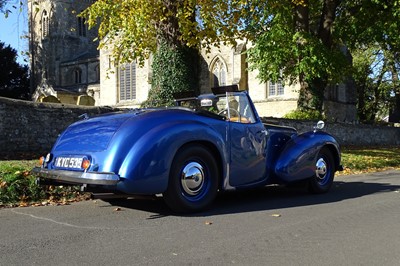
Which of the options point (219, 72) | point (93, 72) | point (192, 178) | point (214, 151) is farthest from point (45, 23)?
point (192, 178)

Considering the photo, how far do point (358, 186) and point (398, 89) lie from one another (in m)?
36.0

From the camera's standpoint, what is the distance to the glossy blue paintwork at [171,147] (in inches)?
206

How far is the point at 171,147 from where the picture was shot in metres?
5.47

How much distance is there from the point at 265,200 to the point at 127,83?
40.4 m

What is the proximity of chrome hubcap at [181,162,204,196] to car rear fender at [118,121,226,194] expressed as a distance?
34 cm

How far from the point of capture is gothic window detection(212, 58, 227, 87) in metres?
42.6

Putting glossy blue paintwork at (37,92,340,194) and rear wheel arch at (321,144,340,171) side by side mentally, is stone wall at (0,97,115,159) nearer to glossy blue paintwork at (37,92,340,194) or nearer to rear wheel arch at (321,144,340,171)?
glossy blue paintwork at (37,92,340,194)

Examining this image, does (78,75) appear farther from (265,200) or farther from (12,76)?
(265,200)

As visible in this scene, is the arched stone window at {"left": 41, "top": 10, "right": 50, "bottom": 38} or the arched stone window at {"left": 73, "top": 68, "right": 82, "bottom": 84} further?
the arched stone window at {"left": 41, "top": 10, "right": 50, "bottom": 38}

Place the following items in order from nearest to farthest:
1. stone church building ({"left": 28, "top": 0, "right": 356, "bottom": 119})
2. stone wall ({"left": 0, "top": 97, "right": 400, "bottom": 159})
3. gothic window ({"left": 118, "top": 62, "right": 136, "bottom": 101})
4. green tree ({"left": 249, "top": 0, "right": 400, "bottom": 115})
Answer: stone wall ({"left": 0, "top": 97, "right": 400, "bottom": 159}) < green tree ({"left": 249, "top": 0, "right": 400, "bottom": 115}) < stone church building ({"left": 28, "top": 0, "right": 356, "bottom": 119}) < gothic window ({"left": 118, "top": 62, "right": 136, "bottom": 101})

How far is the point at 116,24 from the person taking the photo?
571 inches

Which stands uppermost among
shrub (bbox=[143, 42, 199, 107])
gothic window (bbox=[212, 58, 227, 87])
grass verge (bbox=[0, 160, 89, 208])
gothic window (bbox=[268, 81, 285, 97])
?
gothic window (bbox=[212, 58, 227, 87])

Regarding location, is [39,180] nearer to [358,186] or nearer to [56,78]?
[358,186]

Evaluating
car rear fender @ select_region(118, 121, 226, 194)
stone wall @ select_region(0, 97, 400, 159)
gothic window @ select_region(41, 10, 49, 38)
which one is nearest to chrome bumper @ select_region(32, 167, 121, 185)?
car rear fender @ select_region(118, 121, 226, 194)
